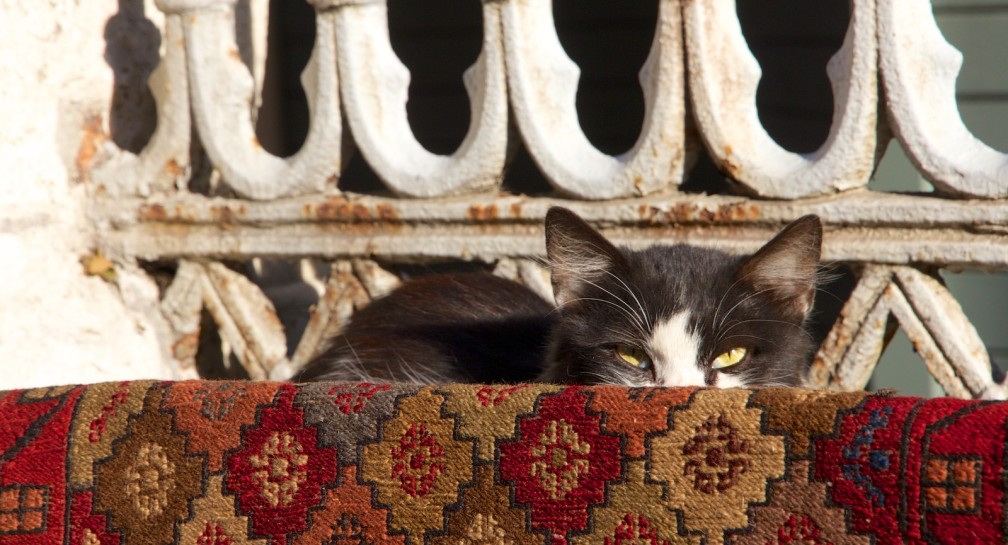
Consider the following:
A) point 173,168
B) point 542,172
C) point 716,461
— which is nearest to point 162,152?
point 173,168

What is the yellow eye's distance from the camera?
1928 mm

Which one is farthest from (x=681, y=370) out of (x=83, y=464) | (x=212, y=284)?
(x=212, y=284)

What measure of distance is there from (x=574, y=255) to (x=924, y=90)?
2.67 ft

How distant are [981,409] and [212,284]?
2.03 m

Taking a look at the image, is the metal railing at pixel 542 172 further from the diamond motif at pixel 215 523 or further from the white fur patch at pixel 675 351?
the diamond motif at pixel 215 523

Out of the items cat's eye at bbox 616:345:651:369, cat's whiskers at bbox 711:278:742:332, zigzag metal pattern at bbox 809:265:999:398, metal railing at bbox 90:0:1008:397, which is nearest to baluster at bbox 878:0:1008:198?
metal railing at bbox 90:0:1008:397

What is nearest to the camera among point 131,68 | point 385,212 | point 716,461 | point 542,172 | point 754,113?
point 716,461

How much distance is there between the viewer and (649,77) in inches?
88.4

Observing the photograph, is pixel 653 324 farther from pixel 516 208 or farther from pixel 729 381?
Result: pixel 516 208

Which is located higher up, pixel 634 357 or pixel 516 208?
pixel 516 208

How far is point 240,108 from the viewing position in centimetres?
254

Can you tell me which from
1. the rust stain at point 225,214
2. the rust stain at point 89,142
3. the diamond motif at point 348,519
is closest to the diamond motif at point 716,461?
the diamond motif at point 348,519

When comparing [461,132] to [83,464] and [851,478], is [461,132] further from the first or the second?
[851,478]

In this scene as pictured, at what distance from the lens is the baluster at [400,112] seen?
7.65 feet
